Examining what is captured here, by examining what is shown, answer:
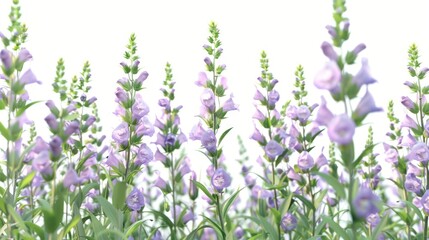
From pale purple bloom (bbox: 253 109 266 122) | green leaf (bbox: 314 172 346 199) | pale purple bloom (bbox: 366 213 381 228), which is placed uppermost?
pale purple bloom (bbox: 253 109 266 122)

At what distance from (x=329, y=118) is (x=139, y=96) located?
3.30m

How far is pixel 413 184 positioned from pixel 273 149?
171 cm

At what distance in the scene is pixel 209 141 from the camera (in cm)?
675

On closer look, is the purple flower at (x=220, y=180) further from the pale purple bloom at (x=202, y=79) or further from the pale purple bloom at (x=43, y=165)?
the pale purple bloom at (x=43, y=165)

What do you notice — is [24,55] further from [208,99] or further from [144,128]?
[208,99]

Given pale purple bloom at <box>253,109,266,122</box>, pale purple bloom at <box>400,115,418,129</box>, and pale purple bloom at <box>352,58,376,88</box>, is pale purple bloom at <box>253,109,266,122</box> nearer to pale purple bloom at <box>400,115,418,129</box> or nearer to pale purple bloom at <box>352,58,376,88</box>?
pale purple bloom at <box>400,115,418,129</box>

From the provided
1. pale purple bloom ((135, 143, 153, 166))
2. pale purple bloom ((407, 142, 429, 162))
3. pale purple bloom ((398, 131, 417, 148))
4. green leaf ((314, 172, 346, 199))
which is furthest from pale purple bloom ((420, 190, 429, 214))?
green leaf ((314, 172, 346, 199))

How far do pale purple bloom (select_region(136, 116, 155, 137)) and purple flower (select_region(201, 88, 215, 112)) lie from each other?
64cm

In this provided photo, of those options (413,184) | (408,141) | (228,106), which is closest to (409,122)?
(408,141)

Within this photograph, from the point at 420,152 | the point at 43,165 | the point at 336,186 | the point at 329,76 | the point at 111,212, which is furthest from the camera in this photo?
the point at 420,152

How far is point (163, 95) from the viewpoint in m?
7.93

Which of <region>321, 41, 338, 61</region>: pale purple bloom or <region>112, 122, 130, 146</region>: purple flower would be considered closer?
<region>321, 41, 338, 61</region>: pale purple bloom

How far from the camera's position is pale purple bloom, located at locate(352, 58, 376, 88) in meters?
4.05

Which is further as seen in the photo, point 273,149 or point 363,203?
point 273,149
